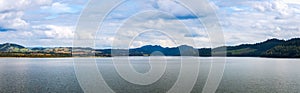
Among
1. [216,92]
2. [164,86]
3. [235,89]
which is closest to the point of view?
[216,92]

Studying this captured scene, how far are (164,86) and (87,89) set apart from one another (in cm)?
1256

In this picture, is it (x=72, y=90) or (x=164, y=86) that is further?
(x=164, y=86)

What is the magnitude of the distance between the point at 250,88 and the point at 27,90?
3431 centimetres

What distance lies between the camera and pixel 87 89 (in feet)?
173

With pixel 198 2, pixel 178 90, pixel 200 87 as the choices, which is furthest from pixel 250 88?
pixel 198 2

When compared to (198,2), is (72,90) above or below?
below

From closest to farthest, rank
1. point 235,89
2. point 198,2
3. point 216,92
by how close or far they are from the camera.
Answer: point 198,2 < point 216,92 < point 235,89

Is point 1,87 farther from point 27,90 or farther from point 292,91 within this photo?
point 292,91

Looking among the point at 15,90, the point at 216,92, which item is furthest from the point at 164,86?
the point at 15,90

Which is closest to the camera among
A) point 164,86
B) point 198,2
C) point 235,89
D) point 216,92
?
point 198,2

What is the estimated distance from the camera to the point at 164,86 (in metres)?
56.1

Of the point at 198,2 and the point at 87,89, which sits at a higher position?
the point at 198,2

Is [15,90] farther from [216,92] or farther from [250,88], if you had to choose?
[250,88]

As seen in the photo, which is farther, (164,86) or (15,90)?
(164,86)
